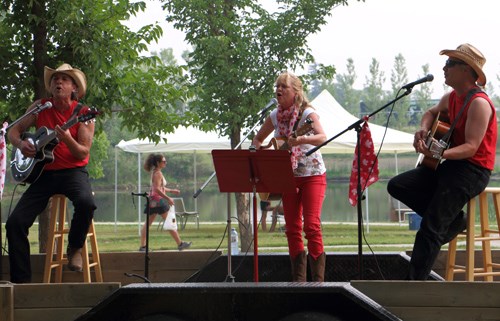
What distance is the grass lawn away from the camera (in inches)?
603

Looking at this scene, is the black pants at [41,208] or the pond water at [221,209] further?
the pond water at [221,209]

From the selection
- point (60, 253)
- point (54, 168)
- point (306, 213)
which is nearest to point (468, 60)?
point (306, 213)

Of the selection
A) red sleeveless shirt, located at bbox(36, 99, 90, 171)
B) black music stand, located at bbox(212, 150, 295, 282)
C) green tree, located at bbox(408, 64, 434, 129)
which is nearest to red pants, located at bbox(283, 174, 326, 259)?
black music stand, located at bbox(212, 150, 295, 282)

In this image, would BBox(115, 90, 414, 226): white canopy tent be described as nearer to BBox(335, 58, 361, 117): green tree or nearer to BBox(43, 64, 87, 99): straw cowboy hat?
BBox(43, 64, 87, 99): straw cowboy hat

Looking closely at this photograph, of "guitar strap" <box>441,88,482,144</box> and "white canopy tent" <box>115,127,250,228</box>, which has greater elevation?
"white canopy tent" <box>115,127,250,228</box>

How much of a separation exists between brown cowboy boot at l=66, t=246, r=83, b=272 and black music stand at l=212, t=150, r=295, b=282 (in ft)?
4.04

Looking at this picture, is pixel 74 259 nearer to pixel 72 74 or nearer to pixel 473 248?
pixel 72 74

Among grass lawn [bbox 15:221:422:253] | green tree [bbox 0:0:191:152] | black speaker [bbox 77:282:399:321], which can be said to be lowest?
grass lawn [bbox 15:221:422:253]

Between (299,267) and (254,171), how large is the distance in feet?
3.01

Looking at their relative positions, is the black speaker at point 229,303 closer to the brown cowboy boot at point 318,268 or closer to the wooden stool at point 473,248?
the brown cowboy boot at point 318,268

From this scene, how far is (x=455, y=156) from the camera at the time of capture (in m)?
5.31

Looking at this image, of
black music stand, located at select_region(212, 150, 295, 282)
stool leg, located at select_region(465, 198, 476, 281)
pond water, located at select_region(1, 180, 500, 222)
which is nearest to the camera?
black music stand, located at select_region(212, 150, 295, 282)

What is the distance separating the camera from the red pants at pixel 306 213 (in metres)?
5.93

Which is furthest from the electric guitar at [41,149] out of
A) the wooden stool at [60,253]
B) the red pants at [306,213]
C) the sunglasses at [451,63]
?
the sunglasses at [451,63]
